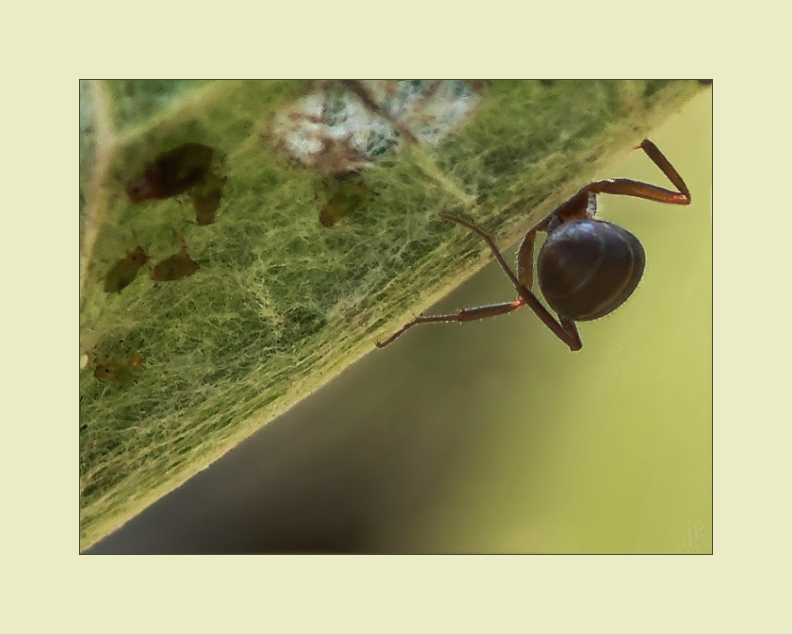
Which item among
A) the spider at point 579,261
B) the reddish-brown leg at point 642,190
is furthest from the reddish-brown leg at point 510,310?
the reddish-brown leg at point 642,190

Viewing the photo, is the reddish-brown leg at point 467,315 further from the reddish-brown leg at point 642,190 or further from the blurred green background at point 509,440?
the reddish-brown leg at point 642,190

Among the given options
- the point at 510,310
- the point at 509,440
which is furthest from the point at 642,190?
the point at 509,440

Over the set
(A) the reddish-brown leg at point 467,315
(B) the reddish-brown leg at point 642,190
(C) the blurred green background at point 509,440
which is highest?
(B) the reddish-brown leg at point 642,190

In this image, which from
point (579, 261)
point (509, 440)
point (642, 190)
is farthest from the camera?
point (509, 440)

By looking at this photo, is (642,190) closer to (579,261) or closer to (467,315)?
(579,261)

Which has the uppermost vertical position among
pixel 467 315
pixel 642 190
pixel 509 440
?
pixel 642 190

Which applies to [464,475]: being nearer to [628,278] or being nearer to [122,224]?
[628,278]

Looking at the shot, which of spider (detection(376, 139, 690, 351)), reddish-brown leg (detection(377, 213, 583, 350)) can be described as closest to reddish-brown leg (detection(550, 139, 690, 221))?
spider (detection(376, 139, 690, 351))
